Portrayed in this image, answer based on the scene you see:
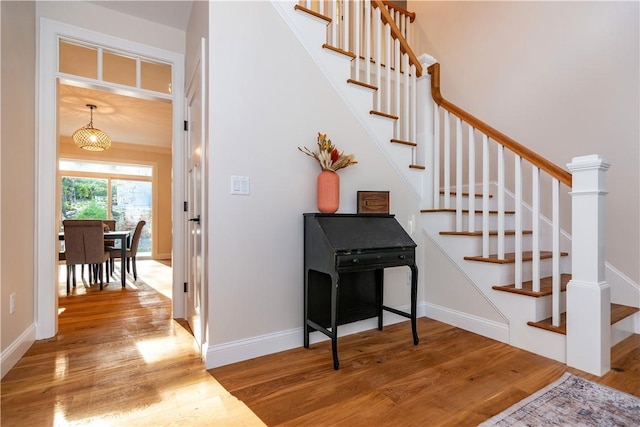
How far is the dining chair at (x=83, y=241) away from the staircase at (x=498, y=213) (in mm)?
3448

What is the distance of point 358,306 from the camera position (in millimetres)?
2459

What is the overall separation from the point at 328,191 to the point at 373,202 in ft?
1.57

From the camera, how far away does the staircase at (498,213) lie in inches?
72.8

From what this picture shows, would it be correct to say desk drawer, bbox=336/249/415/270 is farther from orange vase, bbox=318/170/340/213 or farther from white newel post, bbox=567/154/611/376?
white newel post, bbox=567/154/611/376

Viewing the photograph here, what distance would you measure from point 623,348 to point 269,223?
2497 millimetres

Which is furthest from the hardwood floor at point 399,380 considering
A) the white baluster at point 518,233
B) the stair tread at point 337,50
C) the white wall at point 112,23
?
the white wall at point 112,23

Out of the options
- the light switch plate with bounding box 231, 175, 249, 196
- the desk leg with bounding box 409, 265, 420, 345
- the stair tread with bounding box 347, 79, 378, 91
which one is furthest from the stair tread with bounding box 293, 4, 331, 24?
the desk leg with bounding box 409, 265, 420, 345

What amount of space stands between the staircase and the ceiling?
3.69 ft

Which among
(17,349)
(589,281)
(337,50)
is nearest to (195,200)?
(17,349)

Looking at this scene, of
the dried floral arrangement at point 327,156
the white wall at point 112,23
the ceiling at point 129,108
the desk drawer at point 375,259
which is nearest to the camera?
the desk drawer at point 375,259

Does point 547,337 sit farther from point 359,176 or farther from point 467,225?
point 359,176

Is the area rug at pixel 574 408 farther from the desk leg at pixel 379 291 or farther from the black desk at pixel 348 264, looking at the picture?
the desk leg at pixel 379 291

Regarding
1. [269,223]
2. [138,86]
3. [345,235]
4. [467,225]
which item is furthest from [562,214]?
[138,86]

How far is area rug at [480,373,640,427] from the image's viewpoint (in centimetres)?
138
